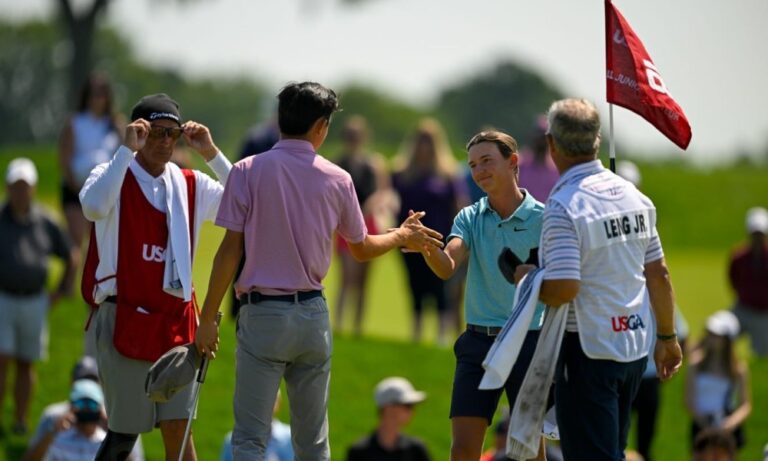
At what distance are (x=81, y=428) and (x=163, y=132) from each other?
168 inches

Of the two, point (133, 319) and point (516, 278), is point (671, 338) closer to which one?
point (516, 278)

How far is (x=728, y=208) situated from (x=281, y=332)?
36242 mm

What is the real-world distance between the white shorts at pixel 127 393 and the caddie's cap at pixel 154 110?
3.38 ft

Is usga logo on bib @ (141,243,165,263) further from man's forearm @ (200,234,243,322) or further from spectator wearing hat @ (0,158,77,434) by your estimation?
spectator wearing hat @ (0,158,77,434)

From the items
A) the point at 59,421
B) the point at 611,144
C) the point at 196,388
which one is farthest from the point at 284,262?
the point at 59,421

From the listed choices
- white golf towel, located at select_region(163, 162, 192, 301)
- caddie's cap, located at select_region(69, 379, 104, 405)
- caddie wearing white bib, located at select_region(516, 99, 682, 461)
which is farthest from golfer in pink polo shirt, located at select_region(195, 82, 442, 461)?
caddie's cap, located at select_region(69, 379, 104, 405)

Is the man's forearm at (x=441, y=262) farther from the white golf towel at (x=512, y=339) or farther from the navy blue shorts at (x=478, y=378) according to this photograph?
the white golf towel at (x=512, y=339)

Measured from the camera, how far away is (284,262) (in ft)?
23.8

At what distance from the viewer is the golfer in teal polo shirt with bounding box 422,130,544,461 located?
24.7 feet

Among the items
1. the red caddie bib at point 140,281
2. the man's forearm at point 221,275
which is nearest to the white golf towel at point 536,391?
the man's forearm at point 221,275

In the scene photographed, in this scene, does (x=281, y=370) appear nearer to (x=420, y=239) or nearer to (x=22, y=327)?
(x=420, y=239)

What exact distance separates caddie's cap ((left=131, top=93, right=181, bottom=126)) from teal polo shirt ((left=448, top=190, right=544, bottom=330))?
1.67 m

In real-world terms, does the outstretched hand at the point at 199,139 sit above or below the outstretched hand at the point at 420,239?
above

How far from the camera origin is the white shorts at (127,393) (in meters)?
7.77
